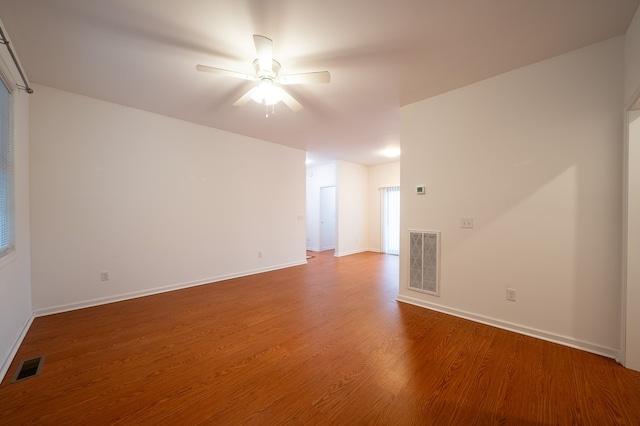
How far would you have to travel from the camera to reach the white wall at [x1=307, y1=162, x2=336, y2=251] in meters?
7.30

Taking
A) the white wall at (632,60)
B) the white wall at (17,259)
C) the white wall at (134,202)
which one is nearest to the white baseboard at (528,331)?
the white wall at (632,60)

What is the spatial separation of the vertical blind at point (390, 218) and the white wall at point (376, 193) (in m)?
0.15

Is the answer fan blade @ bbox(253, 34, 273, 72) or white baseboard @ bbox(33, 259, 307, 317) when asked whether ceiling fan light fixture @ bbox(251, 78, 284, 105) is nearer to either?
fan blade @ bbox(253, 34, 273, 72)

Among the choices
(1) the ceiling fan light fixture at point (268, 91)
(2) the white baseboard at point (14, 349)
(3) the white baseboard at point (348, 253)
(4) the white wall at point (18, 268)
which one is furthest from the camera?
(3) the white baseboard at point (348, 253)

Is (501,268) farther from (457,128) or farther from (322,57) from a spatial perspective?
(322,57)

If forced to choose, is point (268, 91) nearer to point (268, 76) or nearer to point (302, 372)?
point (268, 76)

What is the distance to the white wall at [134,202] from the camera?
2.85 m

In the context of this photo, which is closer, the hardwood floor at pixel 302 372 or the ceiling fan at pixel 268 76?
the hardwood floor at pixel 302 372

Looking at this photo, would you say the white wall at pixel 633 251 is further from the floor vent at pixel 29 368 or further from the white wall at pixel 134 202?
the white wall at pixel 134 202

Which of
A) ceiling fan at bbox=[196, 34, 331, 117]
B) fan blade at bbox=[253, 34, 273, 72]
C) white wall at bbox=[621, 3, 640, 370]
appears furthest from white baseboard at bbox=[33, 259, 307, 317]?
white wall at bbox=[621, 3, 640, 370]

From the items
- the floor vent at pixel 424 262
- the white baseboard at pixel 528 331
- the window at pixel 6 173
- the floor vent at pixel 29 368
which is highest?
the window at pixel 6 173

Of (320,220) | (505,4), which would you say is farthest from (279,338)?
(320,220)

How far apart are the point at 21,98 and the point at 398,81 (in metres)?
4.07

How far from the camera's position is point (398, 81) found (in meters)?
2.64
